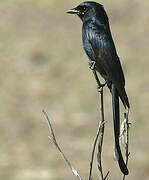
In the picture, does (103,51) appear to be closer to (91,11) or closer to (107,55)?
(107,55)

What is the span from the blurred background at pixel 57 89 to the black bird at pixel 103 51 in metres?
4.82

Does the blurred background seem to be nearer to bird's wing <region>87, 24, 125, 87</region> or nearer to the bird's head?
the bird's head

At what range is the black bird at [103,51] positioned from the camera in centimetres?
468

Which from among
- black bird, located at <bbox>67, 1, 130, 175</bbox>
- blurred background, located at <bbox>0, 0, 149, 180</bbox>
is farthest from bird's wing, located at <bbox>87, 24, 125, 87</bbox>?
blurred background, located at <bbox>0, 0, 149, 180</bbox>

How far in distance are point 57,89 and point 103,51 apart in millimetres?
7869

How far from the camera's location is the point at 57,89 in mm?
12664

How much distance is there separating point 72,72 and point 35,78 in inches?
28.1

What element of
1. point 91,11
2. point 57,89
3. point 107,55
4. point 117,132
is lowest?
point 117,132

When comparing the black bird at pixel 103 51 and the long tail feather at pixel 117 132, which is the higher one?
the black bird at pixel 103 51

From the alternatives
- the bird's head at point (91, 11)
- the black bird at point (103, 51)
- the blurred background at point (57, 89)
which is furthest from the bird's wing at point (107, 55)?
the blurred background at point (57, 89)

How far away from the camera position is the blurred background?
33.4 ft

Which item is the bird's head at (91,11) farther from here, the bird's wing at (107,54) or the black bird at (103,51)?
the bird's wing at (107,54)

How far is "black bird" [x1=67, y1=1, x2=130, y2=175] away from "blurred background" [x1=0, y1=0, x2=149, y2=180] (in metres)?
4.82

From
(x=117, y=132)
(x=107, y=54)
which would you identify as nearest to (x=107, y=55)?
(x=107, y=54)
